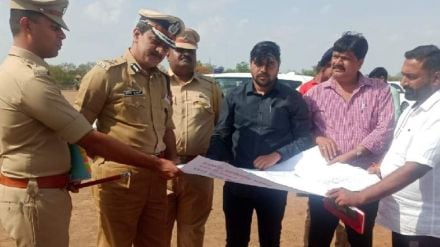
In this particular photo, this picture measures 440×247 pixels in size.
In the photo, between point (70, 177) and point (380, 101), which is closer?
point (70, 177)

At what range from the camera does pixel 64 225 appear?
250 cm

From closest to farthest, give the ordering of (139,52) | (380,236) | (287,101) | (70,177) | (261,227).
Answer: (70,177) < (139,52) < (287,101) < (261,227) < (380,236)

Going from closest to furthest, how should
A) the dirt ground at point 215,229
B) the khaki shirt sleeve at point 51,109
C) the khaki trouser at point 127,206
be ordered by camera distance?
1. the khaki shirt sleeve at point 51,109
2. the khaki trouser at point 127,206
3. the dirt ground at point 215,229

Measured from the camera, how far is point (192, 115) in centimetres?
387

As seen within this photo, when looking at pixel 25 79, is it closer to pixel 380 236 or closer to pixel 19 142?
pixel 19 142

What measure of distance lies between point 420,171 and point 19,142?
74.4 inches

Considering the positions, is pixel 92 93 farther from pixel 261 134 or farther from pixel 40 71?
pixel 261 134

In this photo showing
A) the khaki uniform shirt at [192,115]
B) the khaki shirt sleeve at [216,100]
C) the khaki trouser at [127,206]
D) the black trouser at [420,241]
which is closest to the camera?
the black trouser at [420,241]

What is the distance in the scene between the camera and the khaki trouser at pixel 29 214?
7.72ft

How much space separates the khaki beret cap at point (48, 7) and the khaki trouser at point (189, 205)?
1.75 m

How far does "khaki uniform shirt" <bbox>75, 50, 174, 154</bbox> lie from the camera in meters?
2.99

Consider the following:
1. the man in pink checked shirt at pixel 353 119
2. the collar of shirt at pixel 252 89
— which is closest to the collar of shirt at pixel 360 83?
the man in pink checked shirt at pixel 353 119

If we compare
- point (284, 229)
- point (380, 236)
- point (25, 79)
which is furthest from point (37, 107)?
point (380, 236)

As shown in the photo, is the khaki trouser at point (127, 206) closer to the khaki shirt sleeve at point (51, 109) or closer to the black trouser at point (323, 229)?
the khaki shirt sleeve at point (51, 109)
